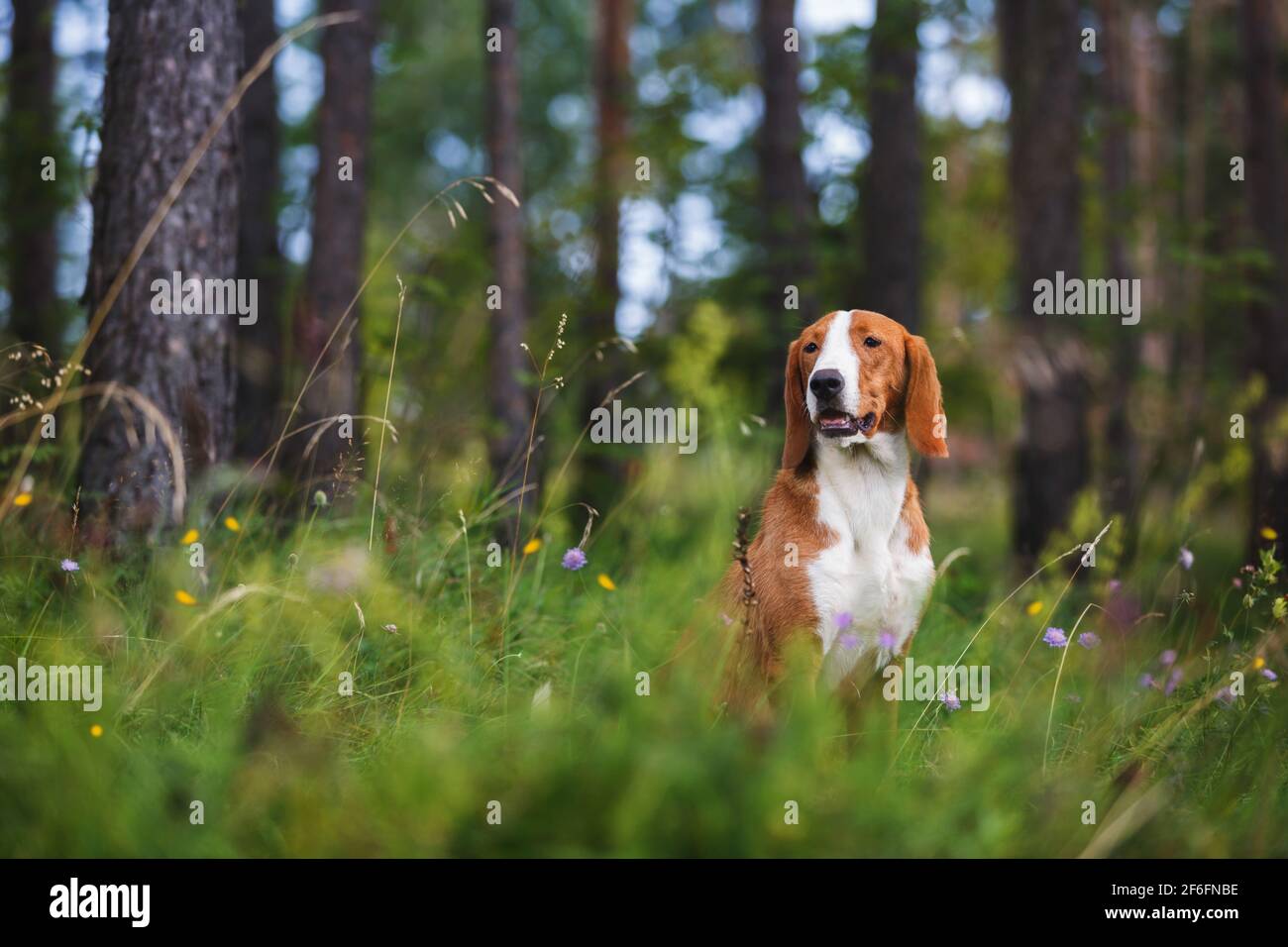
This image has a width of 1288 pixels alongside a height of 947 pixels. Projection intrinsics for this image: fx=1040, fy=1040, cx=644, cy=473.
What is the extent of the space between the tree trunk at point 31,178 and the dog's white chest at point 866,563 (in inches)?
310

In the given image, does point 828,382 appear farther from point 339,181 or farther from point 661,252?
point 661,252

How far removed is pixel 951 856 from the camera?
2262mm

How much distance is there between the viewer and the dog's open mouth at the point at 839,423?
3.29m

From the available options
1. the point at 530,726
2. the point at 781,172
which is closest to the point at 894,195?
Result: the point at 781,172

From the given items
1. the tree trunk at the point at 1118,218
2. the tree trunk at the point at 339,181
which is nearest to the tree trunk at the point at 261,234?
the tree trunk at the point at 339,181

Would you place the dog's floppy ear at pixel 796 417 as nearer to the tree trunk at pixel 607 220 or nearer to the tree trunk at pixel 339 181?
the tree trunk at pixel 607 220

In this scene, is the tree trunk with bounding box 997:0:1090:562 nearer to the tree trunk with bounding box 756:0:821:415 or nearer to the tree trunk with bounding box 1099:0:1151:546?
the tree trunk with bounding box 756:0:821:415

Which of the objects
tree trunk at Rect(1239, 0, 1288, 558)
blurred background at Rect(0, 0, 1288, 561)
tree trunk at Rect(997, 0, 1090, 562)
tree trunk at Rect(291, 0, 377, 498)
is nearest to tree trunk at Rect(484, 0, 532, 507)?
blurred background at Rect(0, 0, 1288, 561)

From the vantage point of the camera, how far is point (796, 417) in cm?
354

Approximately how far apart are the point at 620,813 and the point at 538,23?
2110cm

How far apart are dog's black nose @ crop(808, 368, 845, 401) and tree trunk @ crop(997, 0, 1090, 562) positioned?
4.65 m

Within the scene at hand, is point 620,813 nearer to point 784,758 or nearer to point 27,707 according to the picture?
point 784,758

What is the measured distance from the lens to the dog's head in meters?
3.28
